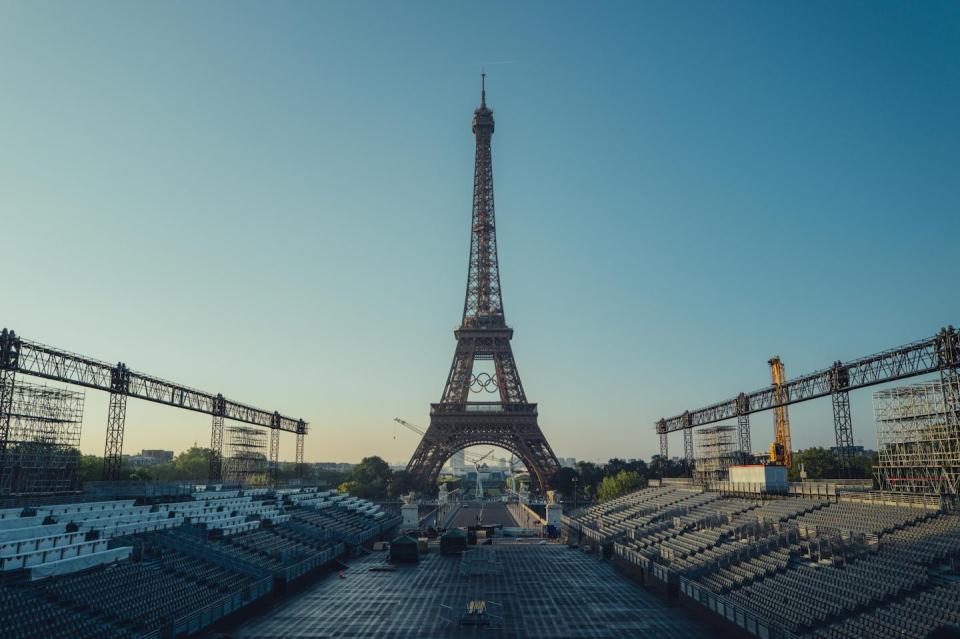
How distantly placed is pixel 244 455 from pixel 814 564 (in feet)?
223

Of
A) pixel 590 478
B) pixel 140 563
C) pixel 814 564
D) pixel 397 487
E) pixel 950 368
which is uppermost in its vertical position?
pixel 950 368

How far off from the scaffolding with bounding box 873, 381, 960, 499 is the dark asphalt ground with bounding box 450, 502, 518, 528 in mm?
35351

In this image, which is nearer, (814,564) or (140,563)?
(140,563)

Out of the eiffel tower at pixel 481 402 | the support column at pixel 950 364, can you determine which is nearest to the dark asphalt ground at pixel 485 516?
the eiffel tower at pixel 481 402

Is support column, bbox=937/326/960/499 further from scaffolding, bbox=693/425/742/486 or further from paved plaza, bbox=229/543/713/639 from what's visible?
scaffolding, bbox=693/425/742/486

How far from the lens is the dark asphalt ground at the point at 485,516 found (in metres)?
69.5

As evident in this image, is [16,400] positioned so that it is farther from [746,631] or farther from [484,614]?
[746,631]

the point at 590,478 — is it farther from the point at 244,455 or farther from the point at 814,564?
the point at 814,564

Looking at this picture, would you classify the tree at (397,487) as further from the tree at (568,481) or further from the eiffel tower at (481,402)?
the tree at (568,481)

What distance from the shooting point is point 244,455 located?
3095 inches

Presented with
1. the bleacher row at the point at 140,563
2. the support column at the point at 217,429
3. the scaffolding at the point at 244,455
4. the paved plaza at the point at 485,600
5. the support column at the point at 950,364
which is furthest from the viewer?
the scaffolding at the point at 244,455

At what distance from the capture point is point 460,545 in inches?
1825

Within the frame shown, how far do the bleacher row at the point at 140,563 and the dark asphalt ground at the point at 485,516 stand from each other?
28808 mm

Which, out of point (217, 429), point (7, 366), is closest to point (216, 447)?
point (217, 429)
